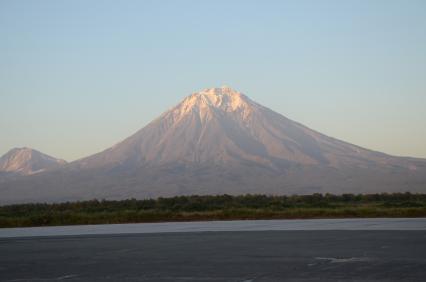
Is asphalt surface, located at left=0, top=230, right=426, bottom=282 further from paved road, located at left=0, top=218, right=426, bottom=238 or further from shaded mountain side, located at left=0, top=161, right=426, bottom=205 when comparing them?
shaded mountain side, located at left=0, top=161, right=426, bottom=205

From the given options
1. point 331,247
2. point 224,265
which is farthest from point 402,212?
point 224,265

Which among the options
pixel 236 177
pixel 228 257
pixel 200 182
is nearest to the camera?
pixel 228 257

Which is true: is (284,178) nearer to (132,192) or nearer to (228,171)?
(228,171)

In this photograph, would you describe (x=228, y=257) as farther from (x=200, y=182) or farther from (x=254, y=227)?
(x=200, y=182)

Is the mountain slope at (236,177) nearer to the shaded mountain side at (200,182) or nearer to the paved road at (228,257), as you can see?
the shaded mountain side at (200,182)

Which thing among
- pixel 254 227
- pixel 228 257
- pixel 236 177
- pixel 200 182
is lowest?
pixel 228 257

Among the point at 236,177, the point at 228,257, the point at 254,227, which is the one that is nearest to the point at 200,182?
the point at 236,177


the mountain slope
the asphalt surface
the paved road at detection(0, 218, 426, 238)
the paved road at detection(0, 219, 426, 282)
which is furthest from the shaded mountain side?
the asphalt surface

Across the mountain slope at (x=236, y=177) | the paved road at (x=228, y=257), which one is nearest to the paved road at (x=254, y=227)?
the paved road at (x=228, y=257)

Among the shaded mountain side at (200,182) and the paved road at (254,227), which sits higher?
the shaded mountain side at (200,182)
